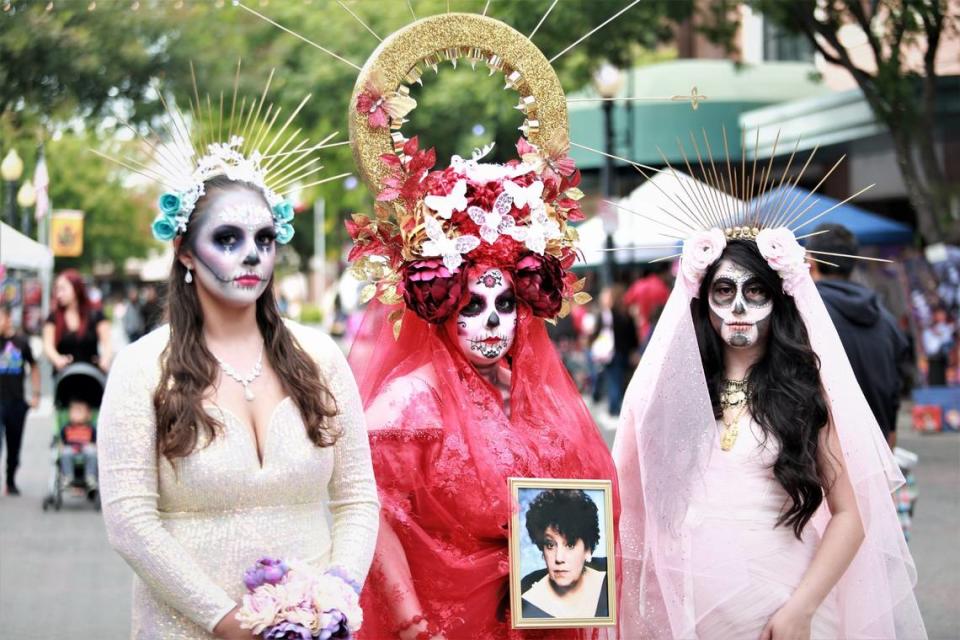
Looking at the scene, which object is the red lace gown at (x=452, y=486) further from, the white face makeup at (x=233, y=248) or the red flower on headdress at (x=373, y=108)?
the white face makeup at (x=233, y=248)

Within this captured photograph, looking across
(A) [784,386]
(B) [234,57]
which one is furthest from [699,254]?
(B) [234,57]

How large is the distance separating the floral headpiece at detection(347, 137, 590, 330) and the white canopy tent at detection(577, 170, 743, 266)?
0.75ft

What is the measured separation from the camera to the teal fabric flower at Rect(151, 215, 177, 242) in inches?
151

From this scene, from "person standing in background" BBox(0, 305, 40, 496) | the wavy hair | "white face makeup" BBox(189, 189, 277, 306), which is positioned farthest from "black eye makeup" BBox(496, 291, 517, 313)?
"person standing in background" BBox(0, 305, 40, 496)

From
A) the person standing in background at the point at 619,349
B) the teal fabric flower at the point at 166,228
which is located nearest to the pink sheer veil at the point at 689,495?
the teal fabric flower at the point at 166,228

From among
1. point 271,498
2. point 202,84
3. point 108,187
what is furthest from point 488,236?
point 108,187

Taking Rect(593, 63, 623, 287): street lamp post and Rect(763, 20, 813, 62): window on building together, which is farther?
Rect(763, 20, 813, 62): window on building

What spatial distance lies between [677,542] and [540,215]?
1.13 meters

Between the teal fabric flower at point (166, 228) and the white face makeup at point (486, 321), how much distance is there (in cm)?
123

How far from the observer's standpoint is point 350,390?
389cm

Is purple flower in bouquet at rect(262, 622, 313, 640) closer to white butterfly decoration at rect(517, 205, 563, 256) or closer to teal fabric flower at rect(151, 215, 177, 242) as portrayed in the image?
teal fabric flower at rect(151, 215, 177, 242)

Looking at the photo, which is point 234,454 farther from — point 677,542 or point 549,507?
point 677,542

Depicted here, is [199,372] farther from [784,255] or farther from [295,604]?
[784,255]

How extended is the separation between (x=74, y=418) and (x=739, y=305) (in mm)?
8248
